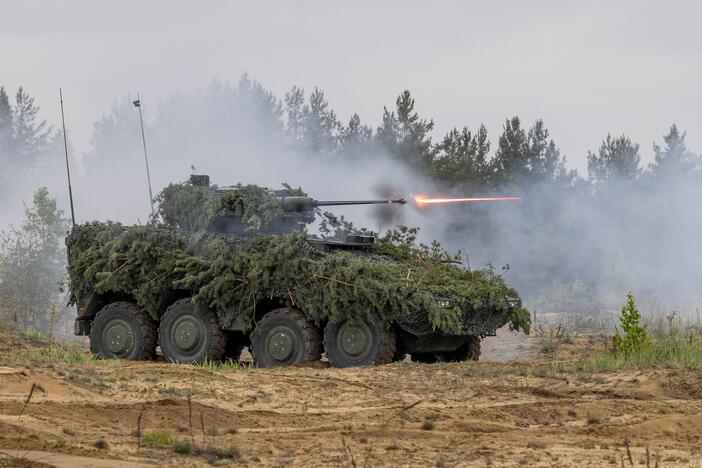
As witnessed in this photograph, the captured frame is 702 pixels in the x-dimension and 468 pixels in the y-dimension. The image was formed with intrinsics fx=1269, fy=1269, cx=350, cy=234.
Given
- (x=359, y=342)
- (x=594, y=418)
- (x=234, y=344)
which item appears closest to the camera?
(x=594, y=418)

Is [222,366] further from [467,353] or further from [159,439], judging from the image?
[159,439]

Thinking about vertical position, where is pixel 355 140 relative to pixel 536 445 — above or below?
above

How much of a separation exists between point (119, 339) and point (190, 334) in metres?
1.34

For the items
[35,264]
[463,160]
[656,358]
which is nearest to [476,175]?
[463,160]

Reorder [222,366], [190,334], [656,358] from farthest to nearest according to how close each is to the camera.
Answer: [190,334], [222,366], [656,358]

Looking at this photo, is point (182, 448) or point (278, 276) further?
point (278, 276)

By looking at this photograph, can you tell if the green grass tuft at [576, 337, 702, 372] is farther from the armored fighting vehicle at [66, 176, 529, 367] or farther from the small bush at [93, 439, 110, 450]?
the small bush at [93, 439, 110, 450]

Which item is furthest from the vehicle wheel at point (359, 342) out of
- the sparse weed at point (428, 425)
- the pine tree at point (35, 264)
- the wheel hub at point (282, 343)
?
the pine tree at point (35, 264)

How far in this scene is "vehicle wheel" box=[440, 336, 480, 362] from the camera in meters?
18.4

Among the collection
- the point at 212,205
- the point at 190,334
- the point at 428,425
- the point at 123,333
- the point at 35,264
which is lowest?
the point at 428,425

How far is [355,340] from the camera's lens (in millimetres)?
16719

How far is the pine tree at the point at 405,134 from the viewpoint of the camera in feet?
140

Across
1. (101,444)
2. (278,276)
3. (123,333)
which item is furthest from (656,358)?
(101,444)

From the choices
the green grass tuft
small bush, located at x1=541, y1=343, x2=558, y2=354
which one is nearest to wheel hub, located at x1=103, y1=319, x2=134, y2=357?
the green grass tuft
